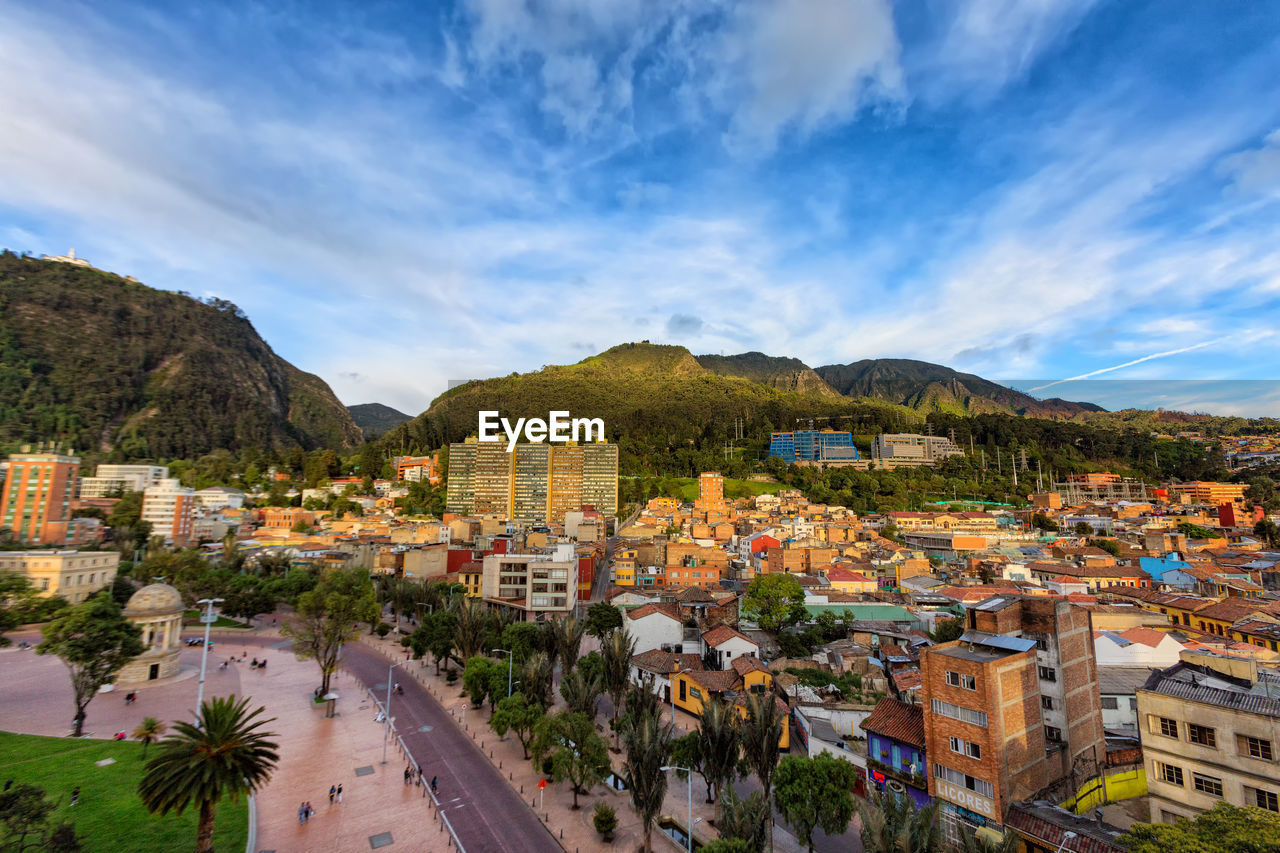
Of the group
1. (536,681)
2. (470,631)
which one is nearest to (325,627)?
(470,631)

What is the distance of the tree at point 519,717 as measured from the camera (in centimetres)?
2920

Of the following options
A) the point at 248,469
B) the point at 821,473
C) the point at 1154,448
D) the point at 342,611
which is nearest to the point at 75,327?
the point at 248,469

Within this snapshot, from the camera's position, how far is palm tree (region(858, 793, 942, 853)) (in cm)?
1712

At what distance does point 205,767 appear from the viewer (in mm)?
17781

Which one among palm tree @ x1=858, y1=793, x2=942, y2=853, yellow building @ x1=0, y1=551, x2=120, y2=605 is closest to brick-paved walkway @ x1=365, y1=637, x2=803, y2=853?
palm tree @ x1=858, y1=793, x2=942, y2=853

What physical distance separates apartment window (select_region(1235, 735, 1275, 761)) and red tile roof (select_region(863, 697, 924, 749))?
906 cm

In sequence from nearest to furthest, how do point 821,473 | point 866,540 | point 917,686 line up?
point 917,686, point 866,540, point 821,473

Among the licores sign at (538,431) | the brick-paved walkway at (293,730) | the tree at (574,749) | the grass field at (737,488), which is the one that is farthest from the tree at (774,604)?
the licores sign at (538,431)

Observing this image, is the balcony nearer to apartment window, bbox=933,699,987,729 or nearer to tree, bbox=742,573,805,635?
apartment window, bbox=933,699,987,729

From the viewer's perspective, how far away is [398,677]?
4384 cm

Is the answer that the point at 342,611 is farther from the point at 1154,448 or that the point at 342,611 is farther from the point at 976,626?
the point at 1154,448

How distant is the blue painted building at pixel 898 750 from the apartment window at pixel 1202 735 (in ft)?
26.2

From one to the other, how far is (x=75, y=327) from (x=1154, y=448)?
843 ft

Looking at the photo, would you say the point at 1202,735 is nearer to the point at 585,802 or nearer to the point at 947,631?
the point at 947,631
